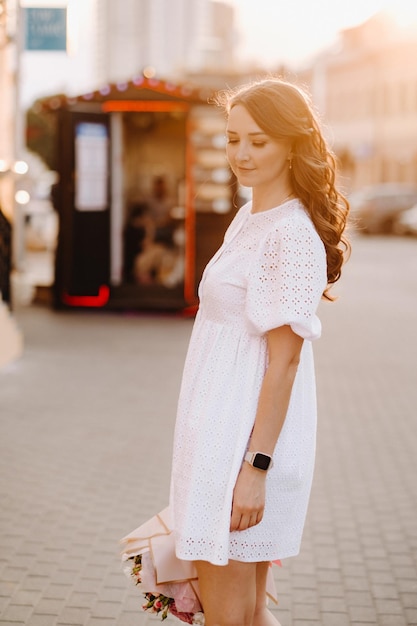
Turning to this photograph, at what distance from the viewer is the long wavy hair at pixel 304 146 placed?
2.80 m

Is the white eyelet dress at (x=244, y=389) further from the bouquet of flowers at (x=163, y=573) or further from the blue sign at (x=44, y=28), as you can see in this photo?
the blue sign at (x=44, y=28)

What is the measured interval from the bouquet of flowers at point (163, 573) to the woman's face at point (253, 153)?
1036 mm

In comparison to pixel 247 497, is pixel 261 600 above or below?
below

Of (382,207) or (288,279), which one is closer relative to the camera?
(288,279)

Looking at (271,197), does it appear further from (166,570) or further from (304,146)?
(166,570)

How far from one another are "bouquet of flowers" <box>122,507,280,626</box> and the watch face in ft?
1.59

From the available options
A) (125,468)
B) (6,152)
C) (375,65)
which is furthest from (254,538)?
(375,65)

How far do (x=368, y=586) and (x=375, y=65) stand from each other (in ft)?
191

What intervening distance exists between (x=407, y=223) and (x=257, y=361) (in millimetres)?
35160

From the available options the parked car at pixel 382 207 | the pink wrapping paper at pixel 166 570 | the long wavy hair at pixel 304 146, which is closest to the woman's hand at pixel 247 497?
the pink wrapping paper at pixel 166 570

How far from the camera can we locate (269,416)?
2756 millimetres

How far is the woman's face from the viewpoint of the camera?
283 cm

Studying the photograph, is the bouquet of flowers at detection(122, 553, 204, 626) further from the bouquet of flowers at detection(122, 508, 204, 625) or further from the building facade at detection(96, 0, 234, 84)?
the building facade at detection(96, 0, 234, 84)

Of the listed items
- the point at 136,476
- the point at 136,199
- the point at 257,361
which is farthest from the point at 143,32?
the point at 257,361
